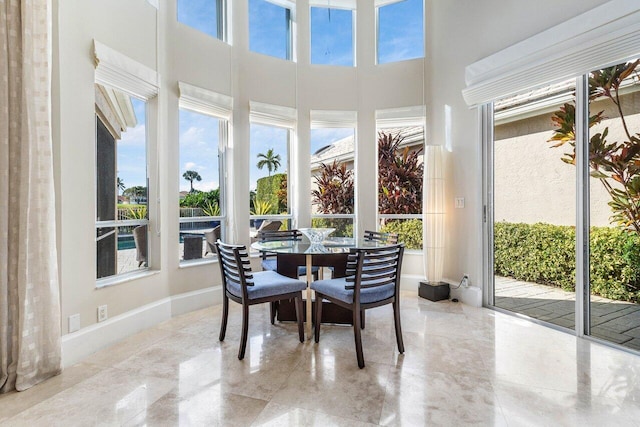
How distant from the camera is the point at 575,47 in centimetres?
278

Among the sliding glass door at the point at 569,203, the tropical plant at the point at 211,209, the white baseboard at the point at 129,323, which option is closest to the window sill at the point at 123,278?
the white baseboard at the point at 129,323

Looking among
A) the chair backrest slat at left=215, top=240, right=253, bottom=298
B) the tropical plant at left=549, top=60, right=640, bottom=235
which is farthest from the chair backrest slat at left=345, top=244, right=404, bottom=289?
the tropical plant at left=549, top=60, right=640, bottom=235

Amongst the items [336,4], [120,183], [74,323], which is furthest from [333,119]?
[74,323]

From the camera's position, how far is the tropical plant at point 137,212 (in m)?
3.15

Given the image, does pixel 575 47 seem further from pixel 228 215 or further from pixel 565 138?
pixel 228 215

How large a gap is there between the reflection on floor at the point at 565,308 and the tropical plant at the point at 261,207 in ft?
9.17

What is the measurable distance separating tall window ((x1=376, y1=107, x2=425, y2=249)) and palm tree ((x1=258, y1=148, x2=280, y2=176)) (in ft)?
4.58

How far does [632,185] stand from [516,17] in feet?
6.15

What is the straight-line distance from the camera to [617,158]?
270cm

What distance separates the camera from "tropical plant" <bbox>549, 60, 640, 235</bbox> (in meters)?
2.59

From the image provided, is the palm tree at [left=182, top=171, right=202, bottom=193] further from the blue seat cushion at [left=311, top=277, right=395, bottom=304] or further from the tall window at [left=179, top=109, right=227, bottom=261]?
the blue seat cushion at [left=311, top=277, right=395, bottom=304]

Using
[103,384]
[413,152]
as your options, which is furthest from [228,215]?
[413,152]

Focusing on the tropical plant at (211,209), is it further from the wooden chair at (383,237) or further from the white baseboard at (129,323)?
the wooden chair at (383,237)

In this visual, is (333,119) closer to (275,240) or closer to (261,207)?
(261,207)
